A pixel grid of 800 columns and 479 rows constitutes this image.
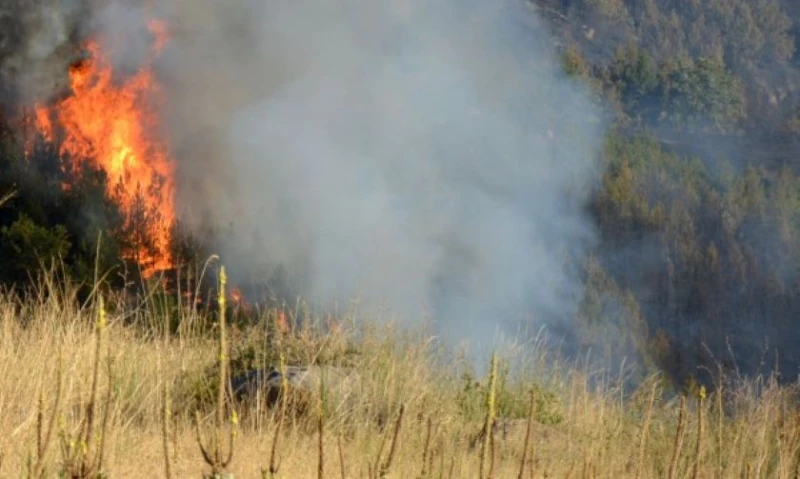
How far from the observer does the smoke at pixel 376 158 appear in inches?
985

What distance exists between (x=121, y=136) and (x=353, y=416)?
15.7 meters

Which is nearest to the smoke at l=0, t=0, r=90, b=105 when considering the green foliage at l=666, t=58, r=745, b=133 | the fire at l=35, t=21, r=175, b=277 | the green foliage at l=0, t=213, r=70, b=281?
the fire at l=35, t=21, r=175, b=277

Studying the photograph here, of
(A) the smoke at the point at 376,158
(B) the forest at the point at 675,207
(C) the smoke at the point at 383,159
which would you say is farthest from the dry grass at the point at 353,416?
(B) the forest at the point at 675,207

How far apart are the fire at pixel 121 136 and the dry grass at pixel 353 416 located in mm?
11064

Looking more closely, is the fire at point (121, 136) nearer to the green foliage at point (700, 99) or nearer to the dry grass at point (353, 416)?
the dry grass at point (353, 416)

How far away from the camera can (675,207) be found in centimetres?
6116

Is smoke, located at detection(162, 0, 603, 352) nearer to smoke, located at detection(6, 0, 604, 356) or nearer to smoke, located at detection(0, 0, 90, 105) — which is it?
smoke, located at detection(6, 0, 604, 356)

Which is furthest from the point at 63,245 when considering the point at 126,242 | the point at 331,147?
the point at 331,147

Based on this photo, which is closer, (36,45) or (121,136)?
(121,136)

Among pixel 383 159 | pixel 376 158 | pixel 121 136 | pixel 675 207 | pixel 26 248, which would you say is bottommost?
pixel 675 207

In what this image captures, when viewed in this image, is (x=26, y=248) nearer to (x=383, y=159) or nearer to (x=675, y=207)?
(x=383, y=159)

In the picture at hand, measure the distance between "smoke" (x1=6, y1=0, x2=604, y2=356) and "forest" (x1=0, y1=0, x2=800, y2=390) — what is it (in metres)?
2.29

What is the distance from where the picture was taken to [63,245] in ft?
47.5

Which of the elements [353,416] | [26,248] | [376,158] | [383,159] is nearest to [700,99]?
[383,159]
